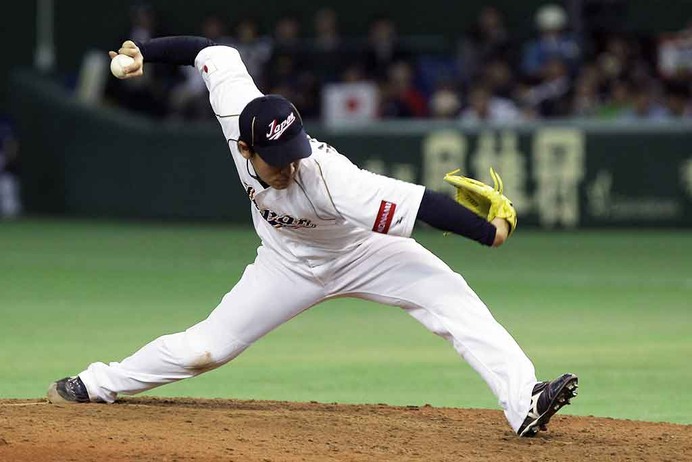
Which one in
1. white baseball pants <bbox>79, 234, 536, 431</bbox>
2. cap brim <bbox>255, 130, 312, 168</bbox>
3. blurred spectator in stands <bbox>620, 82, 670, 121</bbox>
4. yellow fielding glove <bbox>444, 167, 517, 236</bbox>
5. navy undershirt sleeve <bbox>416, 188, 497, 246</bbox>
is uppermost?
blurred spectator in stands <bbox>620, 82, 670, 121</bbox>

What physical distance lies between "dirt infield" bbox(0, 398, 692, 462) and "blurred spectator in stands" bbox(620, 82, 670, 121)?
39.2ft

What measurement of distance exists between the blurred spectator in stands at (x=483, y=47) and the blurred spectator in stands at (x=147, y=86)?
4368mm

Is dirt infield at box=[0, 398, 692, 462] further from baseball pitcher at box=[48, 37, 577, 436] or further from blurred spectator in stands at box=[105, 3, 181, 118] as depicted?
blurred spectator in stands at box=[105, 3, 181, 118]

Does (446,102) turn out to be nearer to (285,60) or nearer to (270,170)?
(285,60)

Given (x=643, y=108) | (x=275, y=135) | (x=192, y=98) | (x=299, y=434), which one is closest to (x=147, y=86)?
(x=192, y=98)

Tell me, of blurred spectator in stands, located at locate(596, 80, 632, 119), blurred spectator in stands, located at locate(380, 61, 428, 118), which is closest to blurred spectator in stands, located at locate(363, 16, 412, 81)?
blurred spectator in stands, located at locate(380, 61, 428, 118)

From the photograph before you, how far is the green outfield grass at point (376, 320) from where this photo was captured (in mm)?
8281

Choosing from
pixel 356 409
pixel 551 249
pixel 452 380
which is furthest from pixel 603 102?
pixel 356 409

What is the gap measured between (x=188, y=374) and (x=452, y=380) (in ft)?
7.97

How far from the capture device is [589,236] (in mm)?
17891

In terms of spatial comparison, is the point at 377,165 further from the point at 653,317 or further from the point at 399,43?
the point at 653,317

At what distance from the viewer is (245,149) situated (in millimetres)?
6090

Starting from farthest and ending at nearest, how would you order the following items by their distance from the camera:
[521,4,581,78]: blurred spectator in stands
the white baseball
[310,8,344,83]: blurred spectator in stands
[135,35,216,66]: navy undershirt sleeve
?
1. [310,8,344,83]: blurred spectator in stands
2. [521,4,581,78]: blurred spectator in stands
3. [135,35,216,66]: navy undershirt sleeve
4. the white baseball

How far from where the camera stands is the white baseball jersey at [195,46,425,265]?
5.93m
